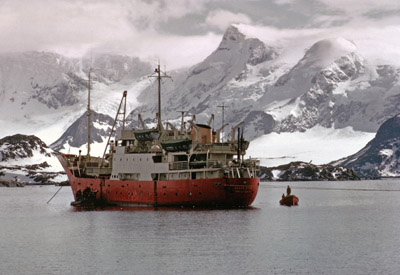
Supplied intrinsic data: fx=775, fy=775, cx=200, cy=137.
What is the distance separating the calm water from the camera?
2360 inches

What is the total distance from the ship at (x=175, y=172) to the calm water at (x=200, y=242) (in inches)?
106

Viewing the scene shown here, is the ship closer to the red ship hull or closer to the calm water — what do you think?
the red ship hull

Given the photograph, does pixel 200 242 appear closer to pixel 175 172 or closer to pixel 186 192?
pixel 186 192

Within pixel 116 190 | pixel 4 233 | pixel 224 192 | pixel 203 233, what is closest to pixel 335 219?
pixel 224 192

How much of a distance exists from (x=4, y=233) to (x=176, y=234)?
1947 cm

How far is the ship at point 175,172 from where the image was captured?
10100cm

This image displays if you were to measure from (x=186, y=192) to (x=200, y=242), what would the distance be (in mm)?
30037

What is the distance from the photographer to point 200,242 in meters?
72.0

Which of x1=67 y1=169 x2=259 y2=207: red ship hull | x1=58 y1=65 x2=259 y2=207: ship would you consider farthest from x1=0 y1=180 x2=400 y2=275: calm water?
x1=58 y1=65 x2=259 y2=207: ship

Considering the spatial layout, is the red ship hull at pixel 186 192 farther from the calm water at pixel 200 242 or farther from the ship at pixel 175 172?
the calm water at pixel 200 242

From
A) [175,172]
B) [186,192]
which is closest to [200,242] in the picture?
[186,192]

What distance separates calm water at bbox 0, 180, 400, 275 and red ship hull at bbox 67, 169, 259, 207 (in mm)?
2231

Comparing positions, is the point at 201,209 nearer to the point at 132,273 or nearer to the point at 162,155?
the point at 162,155

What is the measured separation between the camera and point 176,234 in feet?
254
